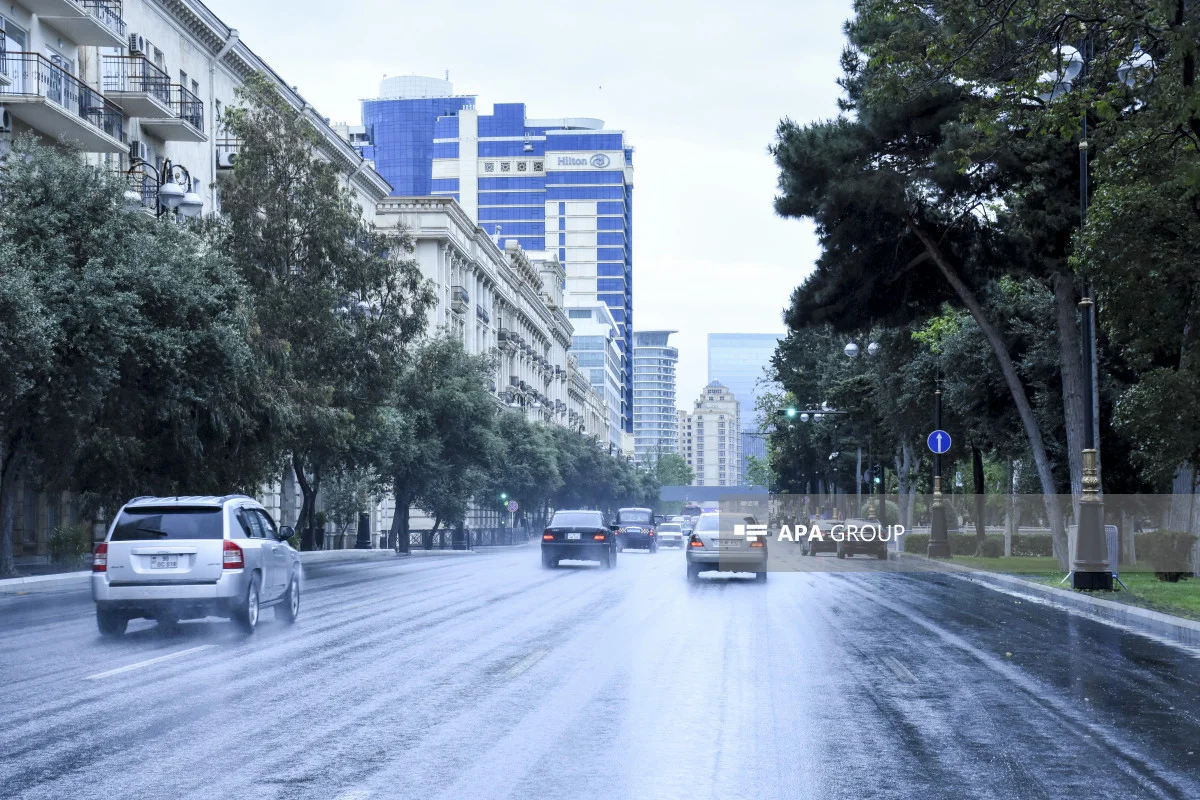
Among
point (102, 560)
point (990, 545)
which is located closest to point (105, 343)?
point (102, 560)

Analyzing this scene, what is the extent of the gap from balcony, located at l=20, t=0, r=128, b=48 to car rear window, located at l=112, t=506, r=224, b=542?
27.2 m

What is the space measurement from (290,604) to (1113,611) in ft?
40.8

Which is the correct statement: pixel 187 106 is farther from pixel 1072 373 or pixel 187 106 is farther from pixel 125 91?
pixel 1072 373

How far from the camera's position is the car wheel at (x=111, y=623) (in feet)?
55.1

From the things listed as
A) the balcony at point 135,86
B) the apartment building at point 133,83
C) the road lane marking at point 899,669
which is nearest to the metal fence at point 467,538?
the apartment building at point 133,83

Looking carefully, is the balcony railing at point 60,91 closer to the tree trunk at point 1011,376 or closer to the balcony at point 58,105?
the balcony at point 58,105

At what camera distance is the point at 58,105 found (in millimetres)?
38688

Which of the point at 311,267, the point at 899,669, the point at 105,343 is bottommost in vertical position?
the point at 899,669

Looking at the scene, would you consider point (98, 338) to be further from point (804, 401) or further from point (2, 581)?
point (804, 401)

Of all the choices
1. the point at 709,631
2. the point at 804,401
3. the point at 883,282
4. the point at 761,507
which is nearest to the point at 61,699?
the point at 709,631

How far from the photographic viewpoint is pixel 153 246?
101 ft

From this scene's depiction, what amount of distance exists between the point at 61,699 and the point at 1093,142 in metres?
17.3

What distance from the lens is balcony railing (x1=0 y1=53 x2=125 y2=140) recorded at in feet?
124

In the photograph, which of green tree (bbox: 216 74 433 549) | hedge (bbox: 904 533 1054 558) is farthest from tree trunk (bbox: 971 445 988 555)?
green tree (bbox: 216 74 433 549)
